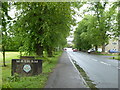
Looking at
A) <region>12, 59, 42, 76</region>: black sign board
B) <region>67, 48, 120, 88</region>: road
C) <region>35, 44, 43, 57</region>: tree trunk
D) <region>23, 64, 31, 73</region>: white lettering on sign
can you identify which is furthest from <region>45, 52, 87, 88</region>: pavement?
<region>35, 44, 43, 57</region>: tree trunk

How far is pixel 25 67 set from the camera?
30.2 ft

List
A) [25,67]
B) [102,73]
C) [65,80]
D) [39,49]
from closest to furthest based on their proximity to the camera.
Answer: [65,80] → [25,67] → [102,73] → [39,49]

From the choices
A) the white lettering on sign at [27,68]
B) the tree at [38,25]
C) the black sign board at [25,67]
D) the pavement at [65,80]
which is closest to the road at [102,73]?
the pavement at [65,80]

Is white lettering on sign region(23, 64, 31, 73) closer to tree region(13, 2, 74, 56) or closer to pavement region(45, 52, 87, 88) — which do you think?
pavement region(45, 52, 87, 88)

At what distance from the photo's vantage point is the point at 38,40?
16.9m

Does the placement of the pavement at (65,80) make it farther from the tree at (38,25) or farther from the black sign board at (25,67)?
the tree at (38,25)

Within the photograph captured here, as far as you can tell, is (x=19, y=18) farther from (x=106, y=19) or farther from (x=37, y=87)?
(x=106, y=19)

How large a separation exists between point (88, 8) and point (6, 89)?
3707cm

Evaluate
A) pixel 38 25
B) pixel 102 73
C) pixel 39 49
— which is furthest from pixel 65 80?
pixel 39 49

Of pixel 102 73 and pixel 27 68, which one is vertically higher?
pixel 27 68

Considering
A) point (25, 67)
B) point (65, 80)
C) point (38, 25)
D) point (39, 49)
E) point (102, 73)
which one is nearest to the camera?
point (65, 80)

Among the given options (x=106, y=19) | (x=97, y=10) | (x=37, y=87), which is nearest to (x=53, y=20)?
(x=37, y=87)

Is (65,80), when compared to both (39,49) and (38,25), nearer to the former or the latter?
(38,25)

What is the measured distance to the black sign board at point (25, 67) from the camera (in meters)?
9.14
